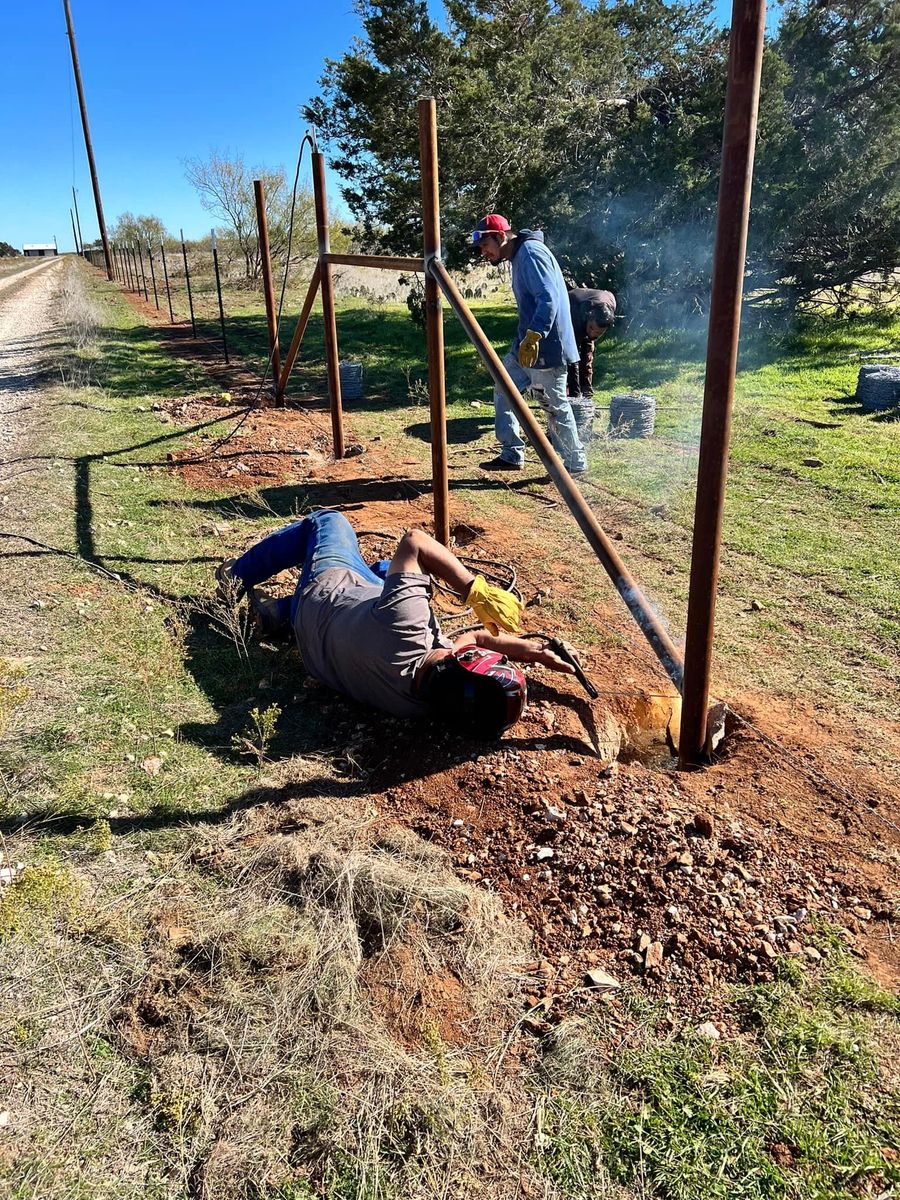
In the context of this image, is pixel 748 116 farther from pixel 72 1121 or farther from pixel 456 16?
pixel 456 16

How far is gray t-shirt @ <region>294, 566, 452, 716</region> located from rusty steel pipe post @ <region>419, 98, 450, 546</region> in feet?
4.21

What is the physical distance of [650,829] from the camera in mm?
2791

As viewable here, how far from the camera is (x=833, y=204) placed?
1059 cm

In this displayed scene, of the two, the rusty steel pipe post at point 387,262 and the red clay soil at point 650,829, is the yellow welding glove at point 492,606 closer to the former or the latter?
the red clay soil at point 650,829

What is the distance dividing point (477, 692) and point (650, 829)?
79cm

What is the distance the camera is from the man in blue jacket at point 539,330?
21.5 ft

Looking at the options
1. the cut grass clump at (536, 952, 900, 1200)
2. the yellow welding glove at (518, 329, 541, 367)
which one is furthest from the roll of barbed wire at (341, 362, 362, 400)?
the cut grass clump at (536, 952, 900, 1200)

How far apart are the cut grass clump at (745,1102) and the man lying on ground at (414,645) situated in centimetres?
126

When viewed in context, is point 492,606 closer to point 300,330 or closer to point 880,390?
point 300,330

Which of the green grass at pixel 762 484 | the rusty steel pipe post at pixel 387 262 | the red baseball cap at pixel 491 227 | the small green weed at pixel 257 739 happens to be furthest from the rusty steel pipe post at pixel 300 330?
the small green weed at pixel 257 739

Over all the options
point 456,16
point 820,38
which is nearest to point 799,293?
point 820,38

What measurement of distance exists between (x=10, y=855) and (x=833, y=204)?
11673 mm

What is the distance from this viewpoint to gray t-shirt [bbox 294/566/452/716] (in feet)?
10.8

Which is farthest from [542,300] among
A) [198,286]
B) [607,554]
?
[198,286]
